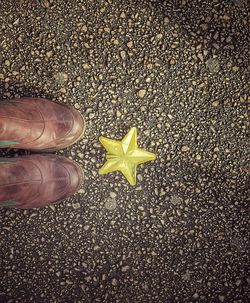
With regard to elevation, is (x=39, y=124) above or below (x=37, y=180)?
above

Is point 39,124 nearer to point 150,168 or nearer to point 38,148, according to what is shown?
point 38,148

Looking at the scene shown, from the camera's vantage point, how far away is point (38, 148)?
7.28 feet

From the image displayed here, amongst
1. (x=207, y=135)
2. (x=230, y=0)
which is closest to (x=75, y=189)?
(x=207, y=135)

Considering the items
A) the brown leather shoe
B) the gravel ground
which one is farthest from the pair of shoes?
the gravel ground

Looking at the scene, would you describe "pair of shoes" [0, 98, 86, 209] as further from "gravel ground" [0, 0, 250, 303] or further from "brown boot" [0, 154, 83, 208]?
"gravel ground" [0, 0, 250, 303]

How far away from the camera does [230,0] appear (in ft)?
7.79

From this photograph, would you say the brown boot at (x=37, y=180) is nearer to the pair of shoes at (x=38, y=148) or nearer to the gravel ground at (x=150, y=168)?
the pair of shoes at (x=38, y=148)

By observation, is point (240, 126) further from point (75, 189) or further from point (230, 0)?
point (75, 189)

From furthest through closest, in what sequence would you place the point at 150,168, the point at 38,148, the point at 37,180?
the point at 150,168 → the point at 38,148 → the point at 37,180

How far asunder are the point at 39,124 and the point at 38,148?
0.61ft

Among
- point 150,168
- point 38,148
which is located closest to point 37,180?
point 38,148

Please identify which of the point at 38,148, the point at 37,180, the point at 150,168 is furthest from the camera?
the point at 150,168

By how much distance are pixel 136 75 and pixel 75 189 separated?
2.57 feet

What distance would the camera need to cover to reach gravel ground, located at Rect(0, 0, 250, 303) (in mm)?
2330
